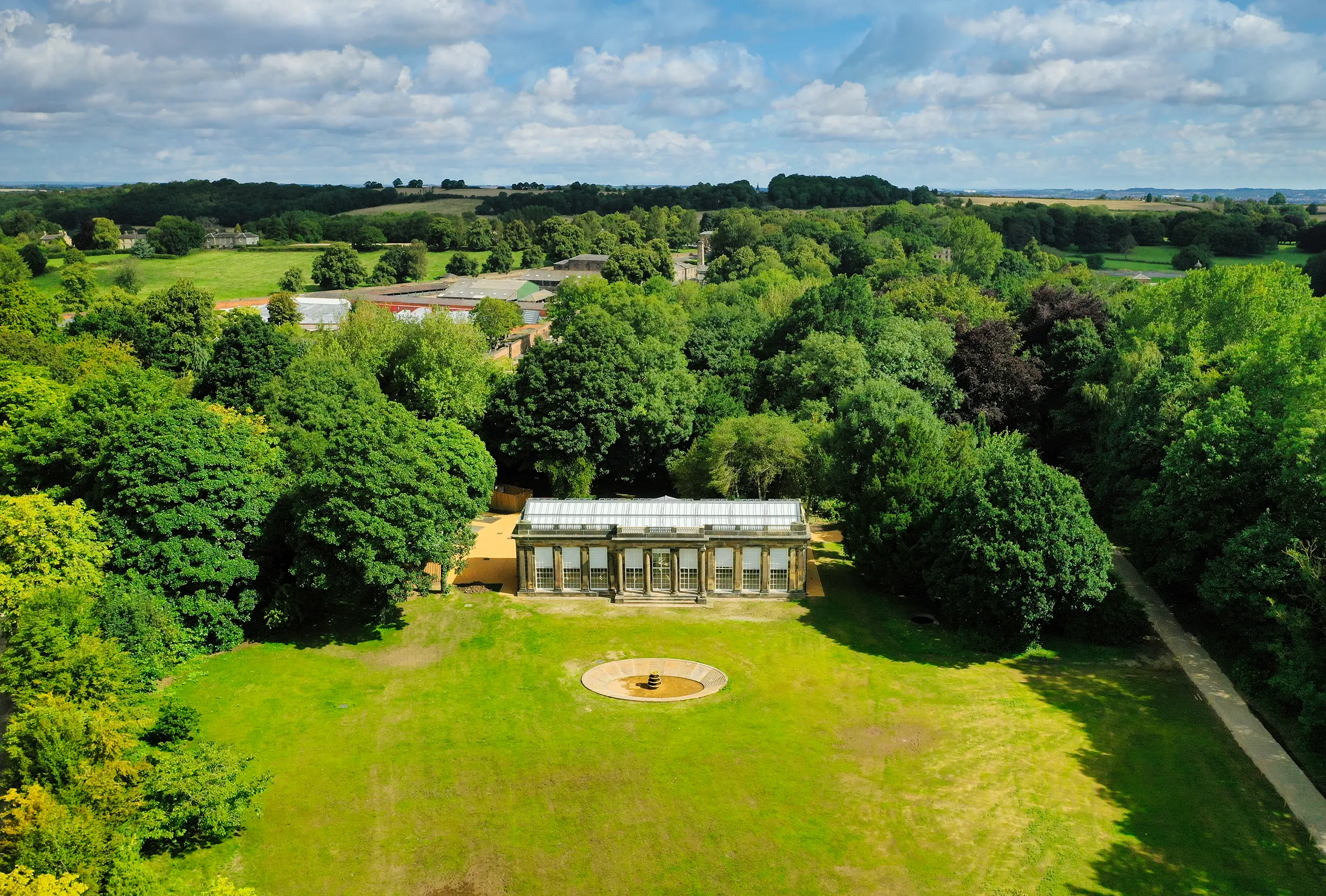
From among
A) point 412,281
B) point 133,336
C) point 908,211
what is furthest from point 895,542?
point 908,211

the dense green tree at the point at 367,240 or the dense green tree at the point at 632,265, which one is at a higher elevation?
the dense green tree at the point at 367,240

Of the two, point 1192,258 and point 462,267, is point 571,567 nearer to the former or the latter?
point 462,267

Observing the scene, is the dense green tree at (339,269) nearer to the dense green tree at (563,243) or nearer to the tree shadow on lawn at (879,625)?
the dense green tree at (563,243)

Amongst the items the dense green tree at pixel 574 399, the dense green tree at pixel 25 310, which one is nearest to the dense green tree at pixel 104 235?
the dense green tree at pixel 25 310

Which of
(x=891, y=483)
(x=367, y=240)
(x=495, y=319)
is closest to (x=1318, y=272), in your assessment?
(x=891, y=483)

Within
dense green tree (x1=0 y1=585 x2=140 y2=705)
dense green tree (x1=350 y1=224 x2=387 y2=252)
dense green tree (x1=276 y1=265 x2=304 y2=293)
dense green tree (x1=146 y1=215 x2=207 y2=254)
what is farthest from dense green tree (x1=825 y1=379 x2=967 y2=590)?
dense green tree (x1=146 y1=215 x2=207 y2=254)

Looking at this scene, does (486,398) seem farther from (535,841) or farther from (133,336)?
(535,841)
